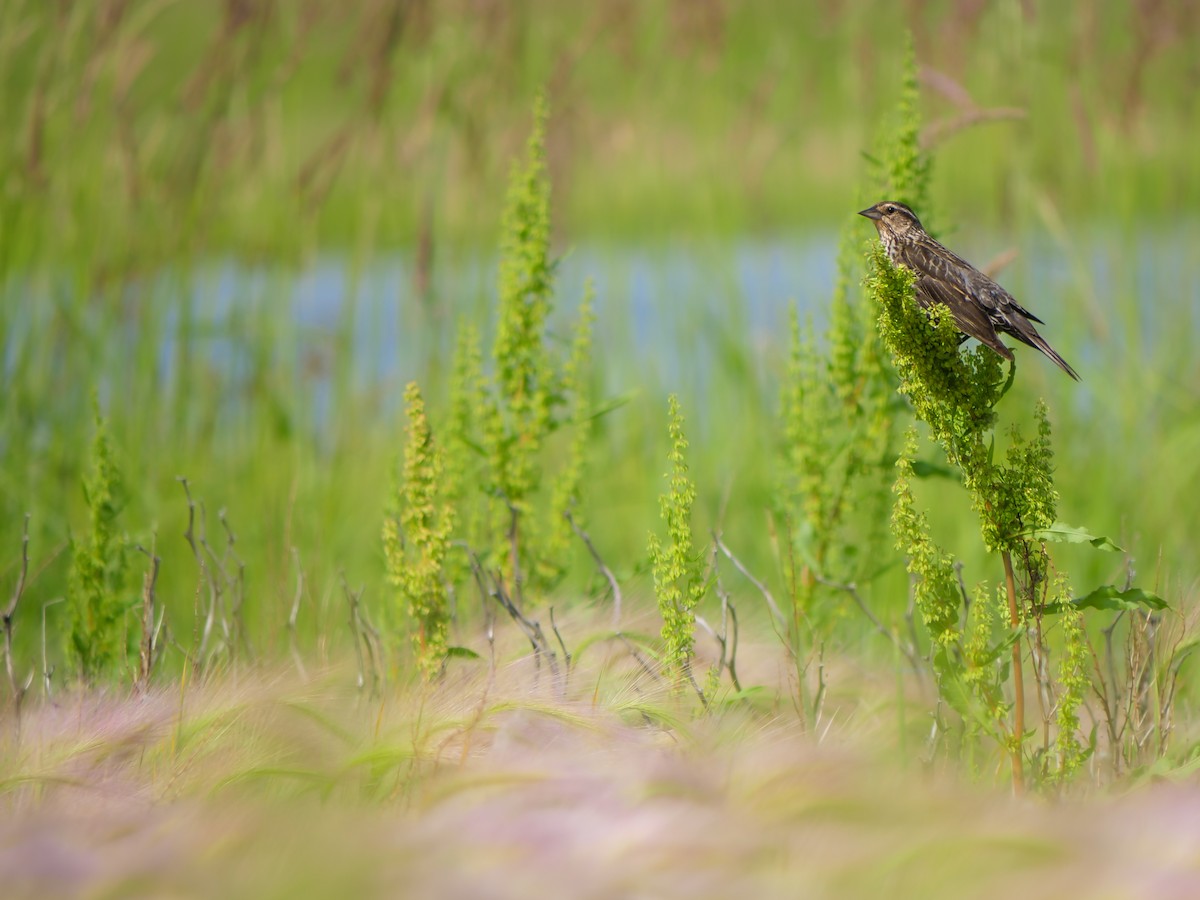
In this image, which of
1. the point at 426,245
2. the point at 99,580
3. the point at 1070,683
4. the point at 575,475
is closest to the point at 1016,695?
the point at 1070,683

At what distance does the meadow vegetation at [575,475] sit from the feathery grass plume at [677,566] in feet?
0.04

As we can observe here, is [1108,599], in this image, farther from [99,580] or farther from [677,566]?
[99,580]

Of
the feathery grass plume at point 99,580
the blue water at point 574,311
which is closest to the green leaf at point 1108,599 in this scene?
the feathery grass plume at point 99,580

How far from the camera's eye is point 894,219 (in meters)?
2.08

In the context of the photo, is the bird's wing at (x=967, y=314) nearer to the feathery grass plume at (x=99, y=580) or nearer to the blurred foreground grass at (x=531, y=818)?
the blurred foreground grass at (x=531, y=818)

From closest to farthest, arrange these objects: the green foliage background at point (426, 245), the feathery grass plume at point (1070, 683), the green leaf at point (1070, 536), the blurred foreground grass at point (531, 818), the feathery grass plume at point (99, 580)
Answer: the blurred foreground grass at point (531, 818)
the green leaf at point (1070, 536)
the feathery grass plume at point (1070, 683)
the feathery grass plume at point (99, 580)
the green foliage background at point (426, 245)

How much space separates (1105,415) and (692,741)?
10.5 feet

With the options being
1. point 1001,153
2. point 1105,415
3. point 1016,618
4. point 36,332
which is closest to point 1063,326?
point 1105,415

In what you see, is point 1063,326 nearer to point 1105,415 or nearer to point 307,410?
point 1105,415

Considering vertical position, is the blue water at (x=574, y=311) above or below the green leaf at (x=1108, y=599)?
above

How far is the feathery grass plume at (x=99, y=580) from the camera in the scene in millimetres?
2459

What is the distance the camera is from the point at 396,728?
1.52 meters

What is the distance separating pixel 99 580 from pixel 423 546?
2.47 ft

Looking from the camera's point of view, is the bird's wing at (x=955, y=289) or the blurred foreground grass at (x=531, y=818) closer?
the blurred foreground grass at (x=531, y=818)
